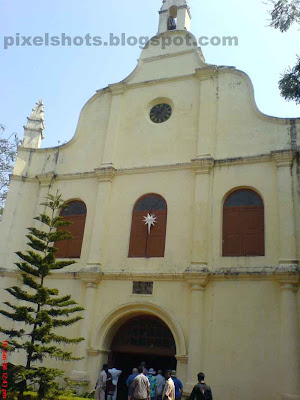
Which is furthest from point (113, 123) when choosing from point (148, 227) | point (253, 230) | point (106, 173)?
point (253, 230)

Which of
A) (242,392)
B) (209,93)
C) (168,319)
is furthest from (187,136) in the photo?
(242,392)

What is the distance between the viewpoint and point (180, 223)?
1334cm

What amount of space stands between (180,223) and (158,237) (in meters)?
0.88

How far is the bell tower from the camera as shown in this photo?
1753 cm

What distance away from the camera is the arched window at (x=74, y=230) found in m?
14.6

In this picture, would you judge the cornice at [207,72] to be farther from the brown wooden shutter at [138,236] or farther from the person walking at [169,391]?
the person walking at [169,391]

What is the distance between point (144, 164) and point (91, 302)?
5.02 m

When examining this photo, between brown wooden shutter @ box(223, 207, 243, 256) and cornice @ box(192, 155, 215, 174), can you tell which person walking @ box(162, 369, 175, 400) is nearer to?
brown wooden shutter @ box(223, 207, 243, 256)

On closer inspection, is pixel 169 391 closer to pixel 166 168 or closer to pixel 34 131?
pixel 166 168

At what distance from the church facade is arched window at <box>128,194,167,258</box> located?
0.12 feet

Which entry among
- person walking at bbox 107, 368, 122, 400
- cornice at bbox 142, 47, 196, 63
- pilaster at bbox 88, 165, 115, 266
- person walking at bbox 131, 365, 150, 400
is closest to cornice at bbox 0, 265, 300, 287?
pilaster at bbox 88, 165, 115, 266

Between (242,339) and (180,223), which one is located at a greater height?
(180,223)

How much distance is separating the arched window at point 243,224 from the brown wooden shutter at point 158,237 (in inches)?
78.1

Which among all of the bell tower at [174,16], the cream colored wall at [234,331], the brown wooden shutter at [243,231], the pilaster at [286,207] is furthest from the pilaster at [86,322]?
the bell tower at [174,16]
